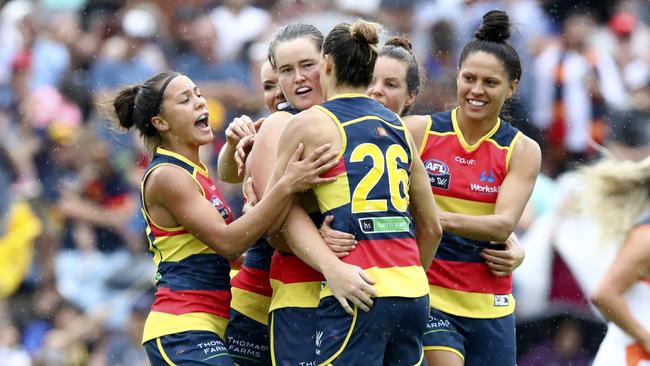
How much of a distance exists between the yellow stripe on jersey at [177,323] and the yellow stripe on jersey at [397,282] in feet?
2.42

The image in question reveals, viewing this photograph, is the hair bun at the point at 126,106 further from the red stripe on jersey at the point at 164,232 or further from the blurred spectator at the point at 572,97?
the blurred spectator at the point at 572,97

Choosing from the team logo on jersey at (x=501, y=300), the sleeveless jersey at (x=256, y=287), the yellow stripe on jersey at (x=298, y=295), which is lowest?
the team logo on jersey at (x=501, y=300)

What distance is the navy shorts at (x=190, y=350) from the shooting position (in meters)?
5.54

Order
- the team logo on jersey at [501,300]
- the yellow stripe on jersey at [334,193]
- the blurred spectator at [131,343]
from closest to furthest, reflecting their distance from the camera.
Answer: the yellow stripe on jersey at [334,193] < the team logo on jersey at [501,300] < the blurred spectator at [131,343]

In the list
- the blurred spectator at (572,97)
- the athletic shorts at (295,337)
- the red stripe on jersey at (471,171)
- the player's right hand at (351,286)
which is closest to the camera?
the player's right hand at (351,286)

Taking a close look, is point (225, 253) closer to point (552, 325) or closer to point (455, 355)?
point (455, 355)

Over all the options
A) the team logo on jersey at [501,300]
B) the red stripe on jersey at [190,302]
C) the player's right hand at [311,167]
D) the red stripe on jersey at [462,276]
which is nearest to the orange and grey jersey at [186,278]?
the red stripe on jersey at [190,302]

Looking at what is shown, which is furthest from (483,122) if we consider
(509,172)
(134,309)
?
(134,309)

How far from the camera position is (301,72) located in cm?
580

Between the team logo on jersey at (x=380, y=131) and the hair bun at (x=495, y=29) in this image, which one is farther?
the hair bun at (x=495, y=29)

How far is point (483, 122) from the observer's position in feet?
20.5

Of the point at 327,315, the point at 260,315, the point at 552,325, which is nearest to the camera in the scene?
the point at 327,315

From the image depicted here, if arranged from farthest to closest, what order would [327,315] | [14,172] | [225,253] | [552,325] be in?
[14,172], [552,325], [225,253], [327,315]

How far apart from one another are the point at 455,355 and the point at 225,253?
4.22 feet
